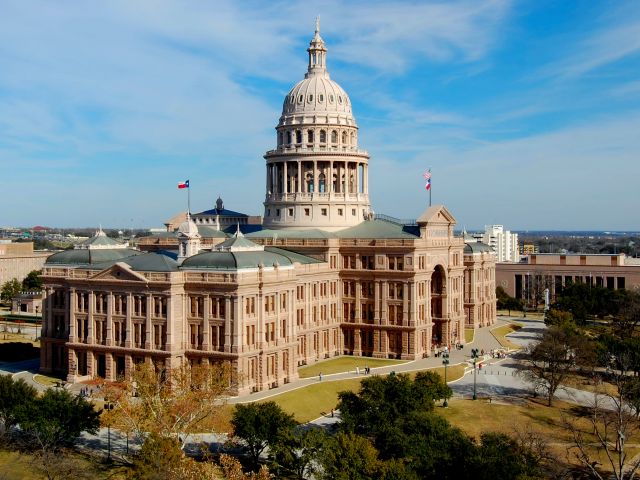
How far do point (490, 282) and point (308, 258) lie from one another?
51.9 metres

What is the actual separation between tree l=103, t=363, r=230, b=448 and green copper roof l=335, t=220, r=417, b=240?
46956 mm

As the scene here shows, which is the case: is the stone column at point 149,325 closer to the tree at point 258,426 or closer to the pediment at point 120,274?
the pediment at point 120,274

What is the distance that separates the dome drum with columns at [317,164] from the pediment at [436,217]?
13.8 meters

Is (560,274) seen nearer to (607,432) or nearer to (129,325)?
(607,432)

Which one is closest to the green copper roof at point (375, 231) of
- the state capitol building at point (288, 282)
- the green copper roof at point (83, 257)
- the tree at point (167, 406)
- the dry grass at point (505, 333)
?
the state capitol building at point (288, 282)

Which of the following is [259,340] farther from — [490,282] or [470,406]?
[490,282]

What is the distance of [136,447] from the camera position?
2827 inches

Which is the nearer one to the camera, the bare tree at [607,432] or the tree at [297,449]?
the tree at [297,449]

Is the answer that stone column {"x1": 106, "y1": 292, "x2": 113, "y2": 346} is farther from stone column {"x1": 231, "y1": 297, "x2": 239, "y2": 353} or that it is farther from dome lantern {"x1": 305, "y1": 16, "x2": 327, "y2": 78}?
dome lantern {"x1": 305, "y1": 16, "x2": 327, "y2": 78}

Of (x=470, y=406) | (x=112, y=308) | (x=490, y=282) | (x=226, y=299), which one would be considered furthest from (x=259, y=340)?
(x=490, y=282)

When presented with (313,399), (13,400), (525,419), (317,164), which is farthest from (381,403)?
(317,164)

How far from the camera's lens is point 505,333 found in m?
138

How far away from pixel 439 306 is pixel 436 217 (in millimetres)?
14996

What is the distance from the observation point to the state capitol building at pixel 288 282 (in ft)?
293
